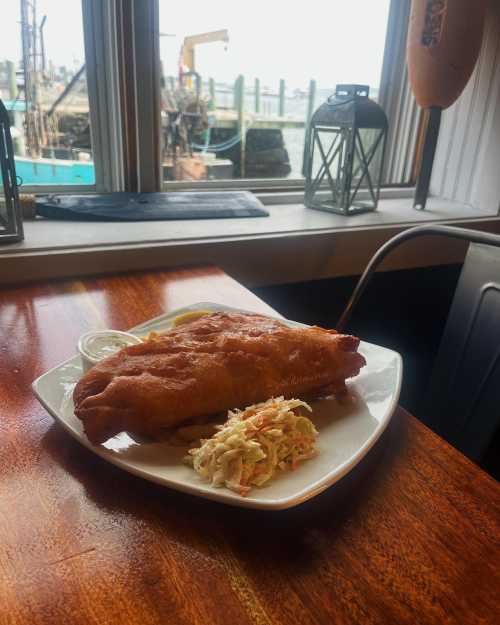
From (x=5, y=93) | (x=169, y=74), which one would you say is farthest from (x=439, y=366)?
(x=5, y=93)

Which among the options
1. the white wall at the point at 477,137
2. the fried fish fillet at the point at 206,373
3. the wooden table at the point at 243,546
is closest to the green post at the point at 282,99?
the white wall at the point at 477,137

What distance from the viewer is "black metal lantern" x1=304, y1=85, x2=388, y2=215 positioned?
144 cm

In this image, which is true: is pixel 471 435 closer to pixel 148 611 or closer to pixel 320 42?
pixel 148 611

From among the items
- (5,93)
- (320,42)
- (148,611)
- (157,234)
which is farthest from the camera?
(320,42)

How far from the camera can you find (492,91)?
170cm

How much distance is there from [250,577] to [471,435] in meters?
0.63

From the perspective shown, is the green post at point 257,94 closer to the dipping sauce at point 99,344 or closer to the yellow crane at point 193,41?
the yellow crane at point 193,41

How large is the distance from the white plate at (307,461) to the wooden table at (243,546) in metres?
0.02

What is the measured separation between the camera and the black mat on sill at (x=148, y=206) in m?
1.29

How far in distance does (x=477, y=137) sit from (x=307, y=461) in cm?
168

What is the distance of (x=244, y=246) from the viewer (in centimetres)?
123

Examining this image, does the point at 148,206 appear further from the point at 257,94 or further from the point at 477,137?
the point at 477,137

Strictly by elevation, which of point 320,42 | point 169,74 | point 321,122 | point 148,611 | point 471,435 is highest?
point 320,42

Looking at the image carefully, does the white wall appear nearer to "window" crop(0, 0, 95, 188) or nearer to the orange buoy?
the orange buoy
